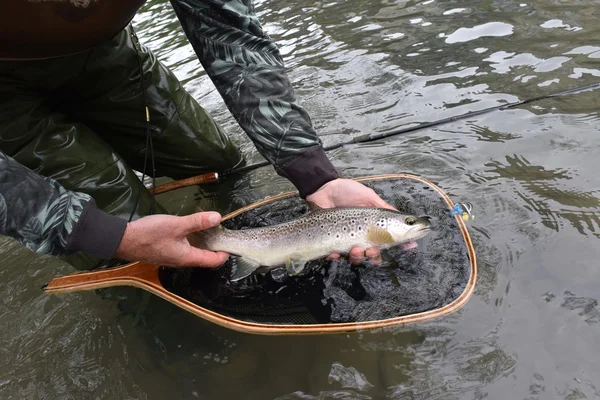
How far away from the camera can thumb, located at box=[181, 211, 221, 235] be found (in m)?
2.67

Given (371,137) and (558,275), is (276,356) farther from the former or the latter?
(371,137)

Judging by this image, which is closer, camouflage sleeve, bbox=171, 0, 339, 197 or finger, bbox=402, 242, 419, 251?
finger, bbox=402, 242, 419, 251

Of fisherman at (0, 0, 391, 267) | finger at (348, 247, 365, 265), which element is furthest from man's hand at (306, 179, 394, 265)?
finger at (348, 247, 365, 265)

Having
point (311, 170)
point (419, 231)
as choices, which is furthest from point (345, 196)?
point (419, 231)

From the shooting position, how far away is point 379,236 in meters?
2.85

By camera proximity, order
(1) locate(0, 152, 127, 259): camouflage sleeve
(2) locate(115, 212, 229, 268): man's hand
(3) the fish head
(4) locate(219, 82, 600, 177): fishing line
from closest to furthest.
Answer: (1) locate(0, 152, 127, 259): camouflage sleeve → (2) locate(115, 212, 229, 268): man's hand → (3) the fish head → (4) locate(219, 82, 600, 177): fishing line

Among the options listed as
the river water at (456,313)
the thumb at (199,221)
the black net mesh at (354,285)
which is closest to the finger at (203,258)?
the thumb at (199,221)

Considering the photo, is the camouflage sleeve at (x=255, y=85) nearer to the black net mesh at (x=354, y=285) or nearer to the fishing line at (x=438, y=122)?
the black net mesh at (x=354, y=285)

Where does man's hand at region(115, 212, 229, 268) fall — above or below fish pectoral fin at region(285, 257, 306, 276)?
above

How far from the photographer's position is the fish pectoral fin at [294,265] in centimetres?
303

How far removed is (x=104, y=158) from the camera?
→ 3.44 metres

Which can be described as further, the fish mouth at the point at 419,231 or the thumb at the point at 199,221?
the fish mouth at the point at 419,231

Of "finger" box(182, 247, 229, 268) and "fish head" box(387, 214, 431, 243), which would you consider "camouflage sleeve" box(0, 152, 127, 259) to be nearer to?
"finger" box(182, 247, 229, 268)

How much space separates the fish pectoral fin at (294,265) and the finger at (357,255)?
0.31m
